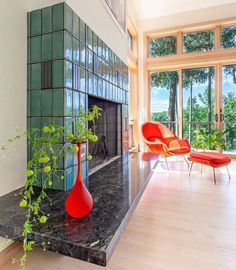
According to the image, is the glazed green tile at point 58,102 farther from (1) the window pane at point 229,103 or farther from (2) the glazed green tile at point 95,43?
(1) the window pane at point 229,103

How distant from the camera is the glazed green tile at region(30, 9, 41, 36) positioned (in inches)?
72.4

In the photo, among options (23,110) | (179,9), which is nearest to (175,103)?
(179,9)

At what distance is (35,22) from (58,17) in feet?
0.79

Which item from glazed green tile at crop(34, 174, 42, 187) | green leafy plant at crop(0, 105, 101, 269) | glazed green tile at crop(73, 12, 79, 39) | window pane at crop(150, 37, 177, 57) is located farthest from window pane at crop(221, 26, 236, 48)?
glazed green tile at crop(34, 174, 42, 187)

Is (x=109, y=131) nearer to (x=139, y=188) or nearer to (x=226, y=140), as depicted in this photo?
(x=139, y=188)

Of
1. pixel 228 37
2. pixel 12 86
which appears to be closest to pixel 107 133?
pixel 12 86

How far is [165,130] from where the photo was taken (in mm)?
4527

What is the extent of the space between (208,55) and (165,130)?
2168 millimetres

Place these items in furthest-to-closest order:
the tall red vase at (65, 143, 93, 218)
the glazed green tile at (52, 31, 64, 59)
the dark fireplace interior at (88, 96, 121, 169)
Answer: the dark fireplace interior at (88, 96, 121, 169) → the glazed green tile at (52, 31, 64, 59) → the tall red vase at (65, 143, 93, 218)

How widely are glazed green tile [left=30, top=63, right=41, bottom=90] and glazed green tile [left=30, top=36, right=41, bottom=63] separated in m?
0.05

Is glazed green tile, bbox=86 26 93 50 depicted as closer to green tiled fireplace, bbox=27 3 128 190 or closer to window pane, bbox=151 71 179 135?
green tiled fireplace, bbox=27 3 128 190

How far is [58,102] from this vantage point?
5.80 ft

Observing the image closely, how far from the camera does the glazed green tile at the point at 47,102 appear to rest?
1808 mm

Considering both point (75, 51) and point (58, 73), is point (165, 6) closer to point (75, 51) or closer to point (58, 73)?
point (75, 51)
